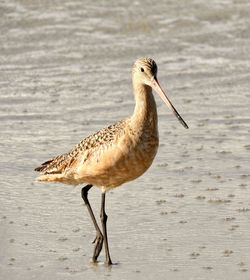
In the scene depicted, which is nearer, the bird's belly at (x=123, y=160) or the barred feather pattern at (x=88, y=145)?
the bird's belly at (x=123, y=160)

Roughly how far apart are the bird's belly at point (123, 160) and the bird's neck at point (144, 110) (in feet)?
0.39

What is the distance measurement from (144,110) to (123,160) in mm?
411

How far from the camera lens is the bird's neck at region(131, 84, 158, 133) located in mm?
5680

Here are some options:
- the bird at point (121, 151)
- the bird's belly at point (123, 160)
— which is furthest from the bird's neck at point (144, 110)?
the bird's belly at point (123, 160)

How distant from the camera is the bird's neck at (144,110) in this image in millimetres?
5680

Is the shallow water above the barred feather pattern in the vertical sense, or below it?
below

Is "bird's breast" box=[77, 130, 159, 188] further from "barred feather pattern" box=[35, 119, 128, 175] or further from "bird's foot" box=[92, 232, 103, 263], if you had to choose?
"bird's foot" box=[92, 232, 103, 263]

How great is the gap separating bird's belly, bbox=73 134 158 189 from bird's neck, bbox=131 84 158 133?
0.39 ft

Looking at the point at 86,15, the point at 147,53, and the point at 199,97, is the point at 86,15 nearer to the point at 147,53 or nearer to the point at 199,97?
the point at 147,53

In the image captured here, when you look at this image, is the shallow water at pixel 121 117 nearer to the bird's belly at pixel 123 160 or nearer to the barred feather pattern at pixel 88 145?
the barred feather pattern at pixel 88 145

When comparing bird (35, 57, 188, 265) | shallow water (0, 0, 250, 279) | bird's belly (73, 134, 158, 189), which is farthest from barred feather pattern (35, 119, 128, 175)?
A: shallow water (0, 0, 250, 279)

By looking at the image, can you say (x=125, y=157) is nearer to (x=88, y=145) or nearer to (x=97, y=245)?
(x=88, y=145)

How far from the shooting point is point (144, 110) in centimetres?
573

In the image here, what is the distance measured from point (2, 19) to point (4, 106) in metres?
4.55
